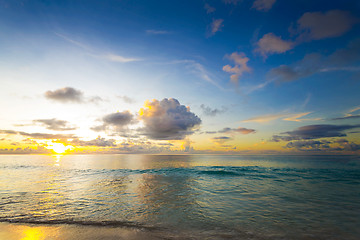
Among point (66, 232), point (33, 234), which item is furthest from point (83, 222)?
point (33, 234)

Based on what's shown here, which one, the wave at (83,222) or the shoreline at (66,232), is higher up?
the shoreline at (66,232)

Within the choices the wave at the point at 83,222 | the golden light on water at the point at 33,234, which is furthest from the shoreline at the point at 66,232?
the wave at the point at 83,222

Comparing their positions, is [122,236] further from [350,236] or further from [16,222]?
[350,236]

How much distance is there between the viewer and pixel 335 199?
1608cm

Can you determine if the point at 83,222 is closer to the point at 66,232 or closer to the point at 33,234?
the point at 66,232

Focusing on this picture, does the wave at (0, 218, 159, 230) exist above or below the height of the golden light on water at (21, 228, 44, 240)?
below

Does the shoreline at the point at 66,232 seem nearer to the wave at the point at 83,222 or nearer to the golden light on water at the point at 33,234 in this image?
the golden light on water at the point at 33,234

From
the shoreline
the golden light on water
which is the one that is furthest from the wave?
the golden light on water

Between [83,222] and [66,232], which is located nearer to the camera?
[66,232]

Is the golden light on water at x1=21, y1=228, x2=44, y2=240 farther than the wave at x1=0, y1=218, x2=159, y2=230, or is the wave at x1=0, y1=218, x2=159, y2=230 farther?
the wave at x1=0, y1=218, x2=159, y2=230

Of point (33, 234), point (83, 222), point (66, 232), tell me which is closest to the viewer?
point (33, 234)

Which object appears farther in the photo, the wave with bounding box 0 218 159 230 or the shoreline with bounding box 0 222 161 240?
the wave with bounding box 0 218 159 230

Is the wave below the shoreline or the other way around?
below

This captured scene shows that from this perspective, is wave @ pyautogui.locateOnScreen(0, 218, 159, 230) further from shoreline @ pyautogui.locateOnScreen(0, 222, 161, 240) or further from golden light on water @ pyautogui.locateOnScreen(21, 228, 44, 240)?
golden light on water @ pyautogui.locateOnScreen(21, 228, 44, 240)
